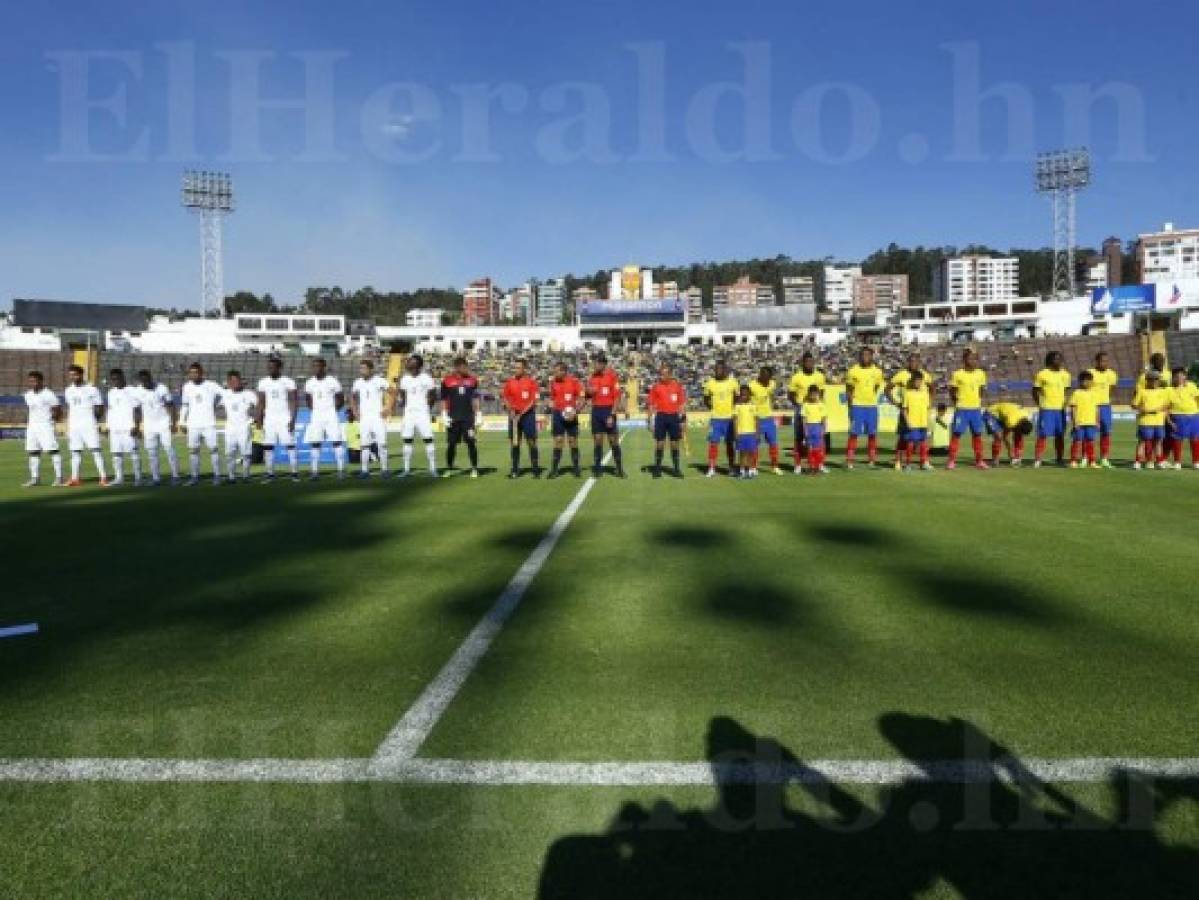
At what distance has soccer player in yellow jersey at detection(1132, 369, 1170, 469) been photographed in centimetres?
1430

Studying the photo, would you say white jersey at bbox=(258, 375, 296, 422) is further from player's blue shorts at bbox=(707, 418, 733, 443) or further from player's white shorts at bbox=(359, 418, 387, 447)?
player's blue shorts at bbox=(707, 418, 733, 443)

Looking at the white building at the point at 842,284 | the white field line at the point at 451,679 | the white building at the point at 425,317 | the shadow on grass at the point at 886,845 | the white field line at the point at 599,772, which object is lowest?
the shadow on grass at the point at 886,845

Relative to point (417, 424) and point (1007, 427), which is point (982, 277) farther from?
point (417, 424)

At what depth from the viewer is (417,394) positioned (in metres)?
14.8

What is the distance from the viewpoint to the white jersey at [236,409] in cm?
1460

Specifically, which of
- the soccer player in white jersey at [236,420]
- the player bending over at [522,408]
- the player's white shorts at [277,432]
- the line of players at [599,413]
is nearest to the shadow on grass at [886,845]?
the line of players at [599,413]

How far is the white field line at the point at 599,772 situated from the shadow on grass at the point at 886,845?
0.03 m

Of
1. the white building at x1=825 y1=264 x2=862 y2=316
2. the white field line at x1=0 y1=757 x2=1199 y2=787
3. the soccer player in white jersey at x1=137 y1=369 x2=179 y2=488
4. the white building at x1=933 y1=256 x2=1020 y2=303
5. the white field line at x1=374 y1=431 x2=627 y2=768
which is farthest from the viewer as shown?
the white building at x1=933 y1=256 x2=1020 y2=303

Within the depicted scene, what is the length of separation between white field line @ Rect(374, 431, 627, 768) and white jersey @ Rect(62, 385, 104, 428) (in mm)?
11521

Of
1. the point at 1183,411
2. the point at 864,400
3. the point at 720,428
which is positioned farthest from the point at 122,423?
the point at 1183,411

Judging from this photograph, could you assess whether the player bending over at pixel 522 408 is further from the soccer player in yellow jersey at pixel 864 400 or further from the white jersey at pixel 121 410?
the white jersey at pixel 121 410

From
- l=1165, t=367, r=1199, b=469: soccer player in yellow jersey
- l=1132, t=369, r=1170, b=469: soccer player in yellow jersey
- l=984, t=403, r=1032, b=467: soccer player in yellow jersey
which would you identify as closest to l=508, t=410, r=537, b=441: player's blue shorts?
l=984, t=403, r=1032, b=467: soccer player in yellow jersey

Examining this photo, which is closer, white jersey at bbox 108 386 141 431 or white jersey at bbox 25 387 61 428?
white jersey at bbox 108 386 141 431

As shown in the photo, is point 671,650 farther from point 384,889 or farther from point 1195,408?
point 1195,408
